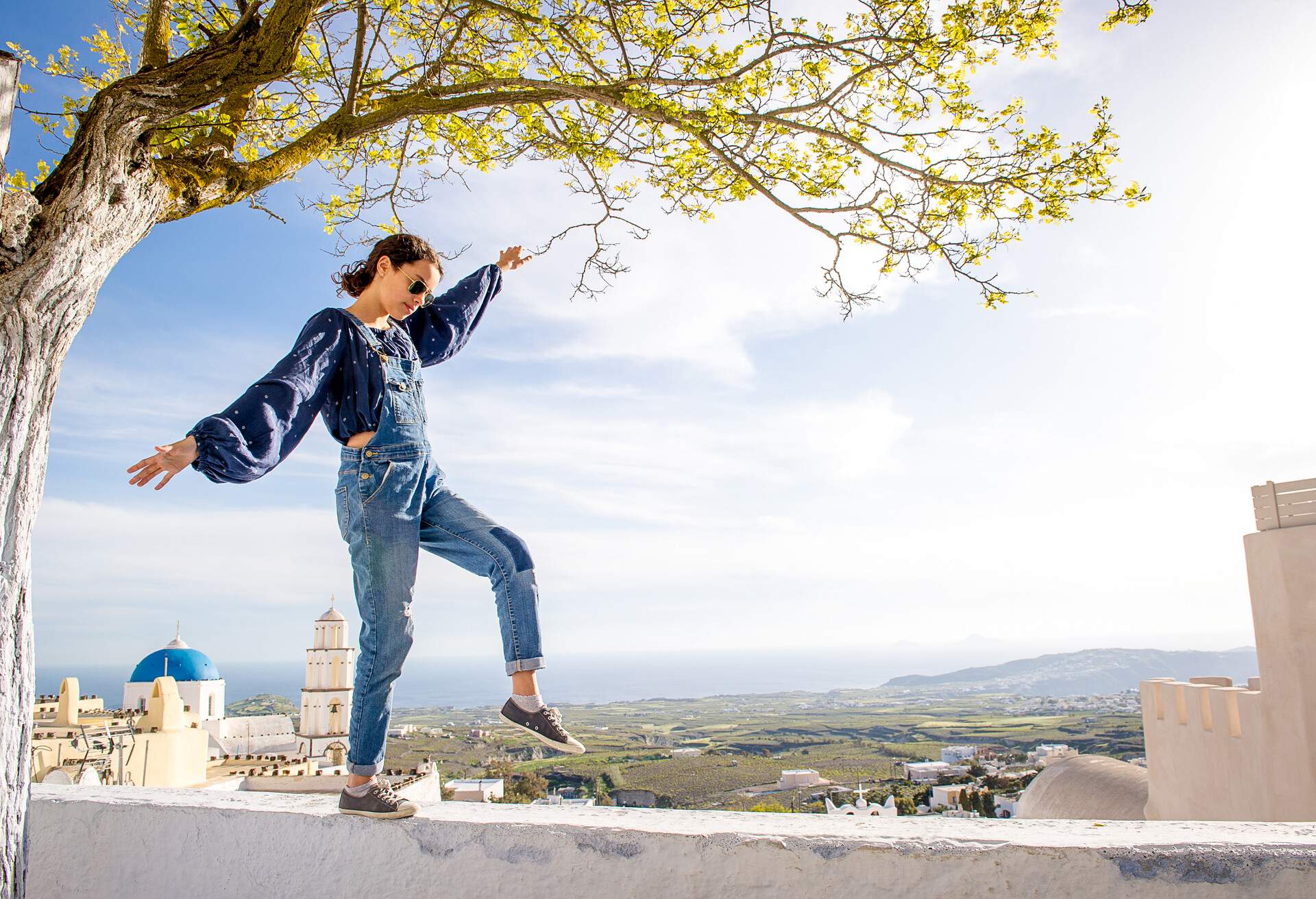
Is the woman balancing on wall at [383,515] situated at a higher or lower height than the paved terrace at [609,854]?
higher

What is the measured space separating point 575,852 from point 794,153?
12.9 ft

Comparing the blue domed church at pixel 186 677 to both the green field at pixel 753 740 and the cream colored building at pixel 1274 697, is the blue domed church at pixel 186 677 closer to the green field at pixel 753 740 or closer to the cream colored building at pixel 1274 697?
the green field at pixel 753 740

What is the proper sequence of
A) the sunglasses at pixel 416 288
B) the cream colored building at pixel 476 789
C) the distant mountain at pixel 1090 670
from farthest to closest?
the distant mountain at pixel 1090 670 → the cream colored building at pixel 476 789 → the sunglasses at pixel 416 288

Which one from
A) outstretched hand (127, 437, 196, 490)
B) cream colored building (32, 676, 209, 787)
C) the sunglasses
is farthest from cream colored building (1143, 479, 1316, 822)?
cream colored building (32, 676, 209, 787)

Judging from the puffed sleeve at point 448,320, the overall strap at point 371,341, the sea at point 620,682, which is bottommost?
the sea at point 620,682

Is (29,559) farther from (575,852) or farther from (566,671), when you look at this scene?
(566,671)

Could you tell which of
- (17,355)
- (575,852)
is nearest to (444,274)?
(17,355)

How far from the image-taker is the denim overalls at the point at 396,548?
2.27 meters

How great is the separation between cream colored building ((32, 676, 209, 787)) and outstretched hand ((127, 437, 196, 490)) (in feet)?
42.9

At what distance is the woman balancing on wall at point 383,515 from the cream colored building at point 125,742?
42.1ft

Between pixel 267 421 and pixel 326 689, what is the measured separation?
2361 cm

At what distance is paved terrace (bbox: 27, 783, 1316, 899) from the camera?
5.56 feet

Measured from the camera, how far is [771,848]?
1.83m

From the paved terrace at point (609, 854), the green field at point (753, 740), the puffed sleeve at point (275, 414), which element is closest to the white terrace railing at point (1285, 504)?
the paved terrace at point (609, 854)
